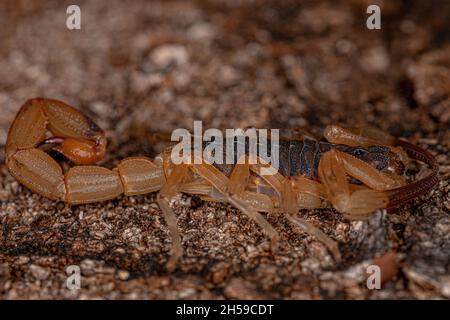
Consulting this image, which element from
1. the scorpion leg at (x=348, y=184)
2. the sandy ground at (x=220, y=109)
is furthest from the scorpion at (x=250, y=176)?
the sandy ground at (x=220, y=109)

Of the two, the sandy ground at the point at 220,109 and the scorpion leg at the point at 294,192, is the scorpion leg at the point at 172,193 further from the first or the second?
the scorpion leg at the point at 294,192

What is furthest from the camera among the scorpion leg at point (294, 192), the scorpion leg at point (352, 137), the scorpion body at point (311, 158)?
the scorpion leg at point (352, 137)

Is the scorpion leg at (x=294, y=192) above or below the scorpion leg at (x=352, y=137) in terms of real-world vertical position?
below

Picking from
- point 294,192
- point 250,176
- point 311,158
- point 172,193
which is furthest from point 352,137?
point 172,193

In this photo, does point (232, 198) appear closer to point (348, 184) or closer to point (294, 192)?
point (294, 192)

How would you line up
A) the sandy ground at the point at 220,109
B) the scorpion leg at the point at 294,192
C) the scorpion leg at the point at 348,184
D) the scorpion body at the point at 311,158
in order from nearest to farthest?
the sandy ground at the point at 220,109, the scorpion leg at the point at 348,184, the scorpion leg at the point at 294,192, the scorpion body at the point at 311,158

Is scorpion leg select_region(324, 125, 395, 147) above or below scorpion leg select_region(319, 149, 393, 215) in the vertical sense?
above

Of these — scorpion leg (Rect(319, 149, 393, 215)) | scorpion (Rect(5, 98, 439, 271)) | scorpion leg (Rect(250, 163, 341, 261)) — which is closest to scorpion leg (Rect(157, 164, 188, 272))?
scorpion (Rect(5, 98, 439, 271))

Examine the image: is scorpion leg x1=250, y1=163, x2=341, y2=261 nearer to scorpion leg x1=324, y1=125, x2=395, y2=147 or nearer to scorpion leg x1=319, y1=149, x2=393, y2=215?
scorpion leg x1=319, y1=149, x2=393, y2=215
